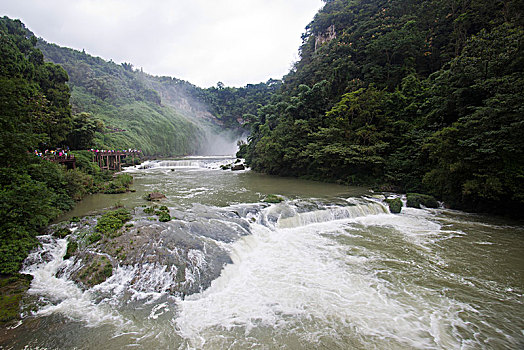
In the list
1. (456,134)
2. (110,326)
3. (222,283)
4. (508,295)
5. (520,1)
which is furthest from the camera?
(520,1)

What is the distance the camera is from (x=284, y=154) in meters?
24.0

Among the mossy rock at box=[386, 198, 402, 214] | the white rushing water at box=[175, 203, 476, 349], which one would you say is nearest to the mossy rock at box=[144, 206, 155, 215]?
the white rushing water at box=[175, 203, 476, 349]

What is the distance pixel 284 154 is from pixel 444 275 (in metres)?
18.3

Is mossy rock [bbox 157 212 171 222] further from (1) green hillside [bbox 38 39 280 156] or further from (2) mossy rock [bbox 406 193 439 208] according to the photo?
(1) green hillside [bbox 38 39 280 156]

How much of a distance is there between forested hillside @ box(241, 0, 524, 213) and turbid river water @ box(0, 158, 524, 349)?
3.20m

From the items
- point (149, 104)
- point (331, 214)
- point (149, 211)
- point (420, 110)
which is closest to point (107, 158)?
point (149, 211)

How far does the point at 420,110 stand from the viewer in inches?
663

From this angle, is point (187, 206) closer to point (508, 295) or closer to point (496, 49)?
point (508, 295)

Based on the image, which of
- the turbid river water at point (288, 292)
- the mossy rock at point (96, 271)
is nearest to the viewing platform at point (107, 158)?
the turbid river water at point (288, 292)

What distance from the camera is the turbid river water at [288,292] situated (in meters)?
4.57

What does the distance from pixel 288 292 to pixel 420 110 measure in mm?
17206

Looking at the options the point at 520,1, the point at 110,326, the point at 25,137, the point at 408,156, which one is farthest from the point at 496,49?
the point at 25,137

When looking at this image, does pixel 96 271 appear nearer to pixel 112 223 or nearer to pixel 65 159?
pixel 112 223

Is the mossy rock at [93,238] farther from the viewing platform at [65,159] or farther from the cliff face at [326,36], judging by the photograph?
the cliff face at [326,36]
